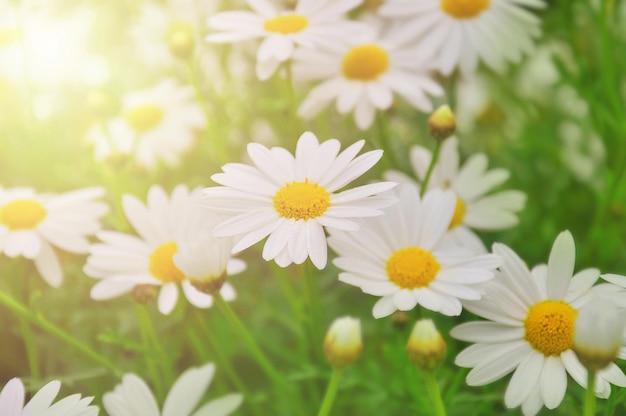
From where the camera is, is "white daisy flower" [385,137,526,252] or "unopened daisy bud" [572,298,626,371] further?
"white daisy flower" [385,137,526,252]

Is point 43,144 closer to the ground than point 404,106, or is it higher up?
higher up

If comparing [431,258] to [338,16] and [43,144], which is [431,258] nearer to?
[338,16]

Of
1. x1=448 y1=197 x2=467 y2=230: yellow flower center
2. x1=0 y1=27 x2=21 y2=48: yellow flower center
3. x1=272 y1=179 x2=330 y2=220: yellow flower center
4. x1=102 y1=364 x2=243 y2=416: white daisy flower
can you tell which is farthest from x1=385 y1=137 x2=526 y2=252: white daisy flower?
x1=0 y1=27 x2=21 y2=48: yellow flower center

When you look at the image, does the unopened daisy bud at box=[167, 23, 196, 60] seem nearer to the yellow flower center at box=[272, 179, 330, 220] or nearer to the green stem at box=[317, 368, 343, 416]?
the yellow flower center at box=[272, 179, 330, 220]

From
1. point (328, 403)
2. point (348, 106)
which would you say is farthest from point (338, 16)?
point (328, 403)

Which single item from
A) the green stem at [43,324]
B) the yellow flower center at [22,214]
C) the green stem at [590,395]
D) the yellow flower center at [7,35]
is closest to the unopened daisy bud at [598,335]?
the green stem at [590,395]

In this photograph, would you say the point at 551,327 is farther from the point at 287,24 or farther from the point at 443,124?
the point at 287,24
